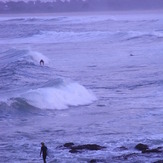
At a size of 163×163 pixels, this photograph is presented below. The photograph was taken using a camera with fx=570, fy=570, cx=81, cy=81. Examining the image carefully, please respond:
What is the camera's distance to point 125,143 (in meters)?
15.2

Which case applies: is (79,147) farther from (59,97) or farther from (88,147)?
(59,97)

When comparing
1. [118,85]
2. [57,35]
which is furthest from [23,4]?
[118,85]

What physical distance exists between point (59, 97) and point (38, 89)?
1.21 m

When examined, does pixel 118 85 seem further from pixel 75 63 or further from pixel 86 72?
pixel 75 63

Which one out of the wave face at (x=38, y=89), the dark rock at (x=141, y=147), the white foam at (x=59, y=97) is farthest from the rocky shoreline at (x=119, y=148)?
the white foam at (x=59, y=97)

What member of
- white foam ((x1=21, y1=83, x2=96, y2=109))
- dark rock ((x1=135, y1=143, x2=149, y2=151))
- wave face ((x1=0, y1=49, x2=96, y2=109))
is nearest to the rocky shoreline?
dark rock ((x1=135, y1=143, x2=149, y2=151))

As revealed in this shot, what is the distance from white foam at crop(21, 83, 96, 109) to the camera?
21375 millimetres

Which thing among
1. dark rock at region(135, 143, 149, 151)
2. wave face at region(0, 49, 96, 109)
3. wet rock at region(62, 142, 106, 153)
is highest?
dark rock at region(135, 143, 149, 151)

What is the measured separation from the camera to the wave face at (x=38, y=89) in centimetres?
2136

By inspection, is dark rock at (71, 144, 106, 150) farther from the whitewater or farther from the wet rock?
the whitewater

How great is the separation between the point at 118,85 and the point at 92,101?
3.64 metres

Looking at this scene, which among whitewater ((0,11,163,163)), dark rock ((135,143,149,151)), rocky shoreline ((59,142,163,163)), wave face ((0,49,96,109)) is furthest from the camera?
wave face ((0,49,96,109))

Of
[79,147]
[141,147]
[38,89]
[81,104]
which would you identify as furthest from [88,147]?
[38,89]

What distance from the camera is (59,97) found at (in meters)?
22.5
